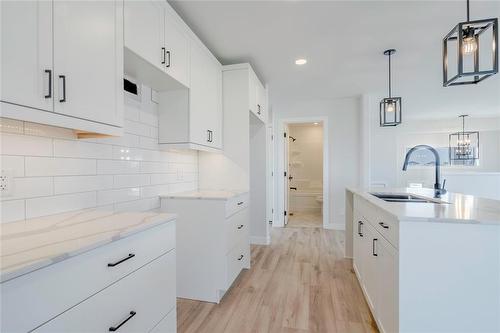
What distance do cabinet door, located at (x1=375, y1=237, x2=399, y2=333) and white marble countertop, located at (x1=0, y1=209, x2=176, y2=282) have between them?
1247 mm

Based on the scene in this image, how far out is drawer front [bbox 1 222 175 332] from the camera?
2.10ft

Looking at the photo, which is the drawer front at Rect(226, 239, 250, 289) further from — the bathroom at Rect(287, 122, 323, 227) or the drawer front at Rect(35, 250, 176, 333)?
the bathroom at Rect(287, 122, 323, 227)

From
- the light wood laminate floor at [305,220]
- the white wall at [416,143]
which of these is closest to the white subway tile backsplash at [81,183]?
the light wood laminate floor at [305,220]

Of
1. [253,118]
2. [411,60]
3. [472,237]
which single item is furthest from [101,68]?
[411,60]

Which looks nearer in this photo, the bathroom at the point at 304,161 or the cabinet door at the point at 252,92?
the cabinet door at the point at 252,92

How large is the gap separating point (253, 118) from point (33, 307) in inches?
114

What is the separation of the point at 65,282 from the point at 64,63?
0.88 m

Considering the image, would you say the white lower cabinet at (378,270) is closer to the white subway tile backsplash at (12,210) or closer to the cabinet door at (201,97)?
the cabinet door at (201,97)

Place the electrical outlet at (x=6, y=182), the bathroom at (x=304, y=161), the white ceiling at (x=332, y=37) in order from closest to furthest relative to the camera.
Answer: the electrical outlet at (x=6, y=182) → the white ceiling at (x=332, y=37) → the bathroom at (x=304, y=161)

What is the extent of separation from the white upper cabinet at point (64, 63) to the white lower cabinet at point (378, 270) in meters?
1.70

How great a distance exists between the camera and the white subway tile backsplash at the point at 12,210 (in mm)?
1080

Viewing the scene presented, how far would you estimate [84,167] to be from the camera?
1463 millimetres

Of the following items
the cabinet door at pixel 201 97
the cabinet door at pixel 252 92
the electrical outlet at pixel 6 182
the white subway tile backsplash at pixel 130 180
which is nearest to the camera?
the electrical outlet at pixel 6 182

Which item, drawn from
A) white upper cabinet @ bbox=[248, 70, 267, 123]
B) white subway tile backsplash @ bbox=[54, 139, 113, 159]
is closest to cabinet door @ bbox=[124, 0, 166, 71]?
white subway tile backsplash @ bbox=[54, 139, 113, 159]
